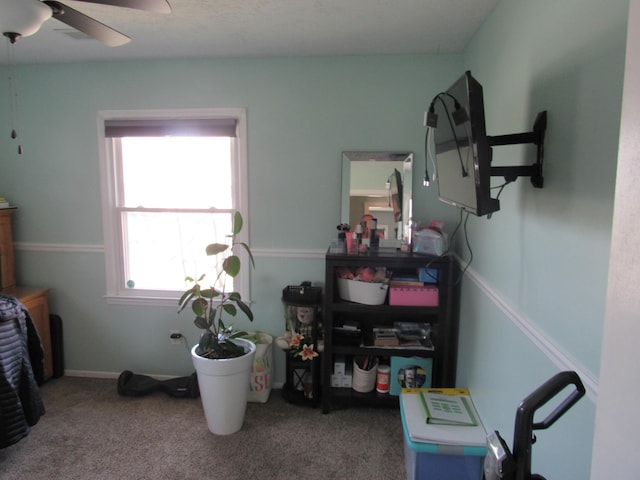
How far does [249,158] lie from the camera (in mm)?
2811

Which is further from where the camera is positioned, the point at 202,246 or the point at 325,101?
the point at 202,246

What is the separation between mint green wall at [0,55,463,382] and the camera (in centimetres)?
270

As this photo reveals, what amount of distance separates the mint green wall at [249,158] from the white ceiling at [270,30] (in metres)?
0.13

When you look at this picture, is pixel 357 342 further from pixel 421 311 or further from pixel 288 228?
pixel 288 228

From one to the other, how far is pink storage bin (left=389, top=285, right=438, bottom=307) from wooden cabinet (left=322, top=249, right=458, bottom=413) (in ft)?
0.07

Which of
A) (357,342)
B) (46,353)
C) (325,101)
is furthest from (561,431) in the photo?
(46,353)

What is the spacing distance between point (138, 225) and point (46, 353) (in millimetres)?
1142

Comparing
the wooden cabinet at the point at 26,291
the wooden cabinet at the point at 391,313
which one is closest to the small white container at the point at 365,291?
the wooden cabinet at the point at 391,313

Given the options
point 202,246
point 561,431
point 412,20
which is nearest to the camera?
point 561,431

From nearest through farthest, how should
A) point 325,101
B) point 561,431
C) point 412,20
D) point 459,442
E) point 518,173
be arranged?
1. point 561,431
2. point 518,173
3. point 459,442
4. point 412,20
5. point 325,101

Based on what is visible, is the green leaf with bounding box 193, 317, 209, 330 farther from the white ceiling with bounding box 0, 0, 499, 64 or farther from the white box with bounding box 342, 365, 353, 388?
the white ceiling with bounding box 0, 0, 499, 64

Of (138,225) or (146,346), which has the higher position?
(138,225)

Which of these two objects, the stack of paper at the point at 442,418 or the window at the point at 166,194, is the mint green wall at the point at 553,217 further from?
the window at the point at 166,194

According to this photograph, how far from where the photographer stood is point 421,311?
247cm
